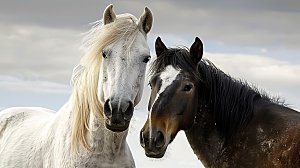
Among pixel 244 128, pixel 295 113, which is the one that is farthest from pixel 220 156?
pixel 295 113

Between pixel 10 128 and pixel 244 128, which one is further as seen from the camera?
pixel 10 128

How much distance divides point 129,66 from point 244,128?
1411 mm

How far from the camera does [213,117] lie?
8680 millimetres

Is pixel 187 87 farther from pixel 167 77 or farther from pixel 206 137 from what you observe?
pixel 206 137

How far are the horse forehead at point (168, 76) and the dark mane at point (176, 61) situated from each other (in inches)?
1.9

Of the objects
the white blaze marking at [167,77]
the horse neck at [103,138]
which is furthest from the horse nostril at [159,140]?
the horse neck at [103,138]

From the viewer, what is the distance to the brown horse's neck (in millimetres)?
8289

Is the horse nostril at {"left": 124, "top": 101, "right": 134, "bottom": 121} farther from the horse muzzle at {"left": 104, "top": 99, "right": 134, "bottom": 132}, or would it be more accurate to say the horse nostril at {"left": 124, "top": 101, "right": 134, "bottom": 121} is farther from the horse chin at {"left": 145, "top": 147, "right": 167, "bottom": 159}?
the horse chin at {"left": 145, "top": 147, "right": 167, "bottom": 159}

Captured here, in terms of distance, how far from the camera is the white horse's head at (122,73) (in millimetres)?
8383

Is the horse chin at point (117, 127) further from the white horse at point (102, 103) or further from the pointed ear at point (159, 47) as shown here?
the pointed ear at point (159, 47)

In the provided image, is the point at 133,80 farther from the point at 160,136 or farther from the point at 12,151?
the point at 12,151

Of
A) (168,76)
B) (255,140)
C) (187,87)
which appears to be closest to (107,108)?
(168,76)

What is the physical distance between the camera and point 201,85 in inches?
341

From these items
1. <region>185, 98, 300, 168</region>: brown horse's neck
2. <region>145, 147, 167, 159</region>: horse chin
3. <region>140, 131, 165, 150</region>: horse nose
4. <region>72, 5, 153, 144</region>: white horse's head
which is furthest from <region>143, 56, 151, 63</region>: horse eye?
<region>145, 147, 167, 159</region>: horse chin
